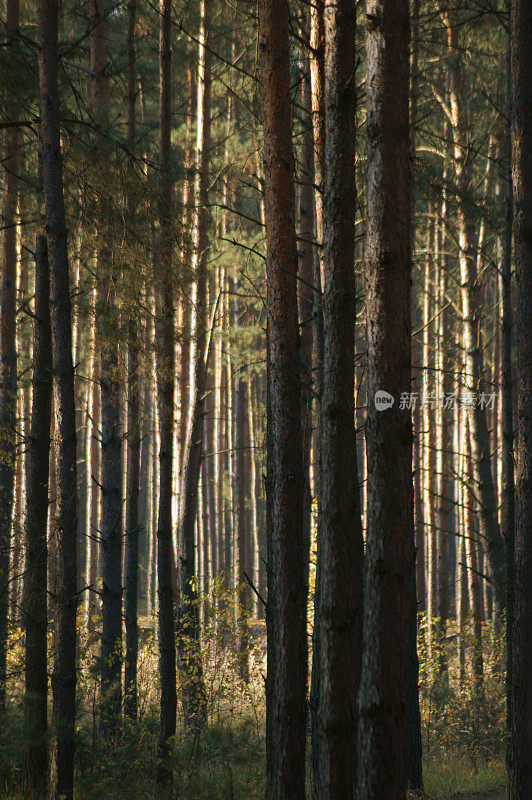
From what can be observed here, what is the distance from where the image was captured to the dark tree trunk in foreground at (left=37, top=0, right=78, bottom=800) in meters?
5.89

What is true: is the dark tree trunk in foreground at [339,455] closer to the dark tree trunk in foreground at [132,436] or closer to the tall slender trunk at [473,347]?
the dark tree trunk in foreground at [132,436]

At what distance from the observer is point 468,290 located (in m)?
11.8

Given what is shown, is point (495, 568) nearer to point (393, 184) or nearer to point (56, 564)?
point (56, 564)

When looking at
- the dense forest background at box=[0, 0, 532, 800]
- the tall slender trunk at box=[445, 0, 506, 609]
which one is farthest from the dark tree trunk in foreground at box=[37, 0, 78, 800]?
the tall slender trunk at box=[445, 0, 506, 609]

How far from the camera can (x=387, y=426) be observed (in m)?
3.66

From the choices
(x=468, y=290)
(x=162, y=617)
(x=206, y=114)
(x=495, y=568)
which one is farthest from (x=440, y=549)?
(x=206, y=114)

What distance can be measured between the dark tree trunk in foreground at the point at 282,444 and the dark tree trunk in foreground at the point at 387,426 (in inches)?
48.4

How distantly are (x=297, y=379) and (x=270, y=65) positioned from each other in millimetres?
A: 2515

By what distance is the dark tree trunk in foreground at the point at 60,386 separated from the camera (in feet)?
19.3

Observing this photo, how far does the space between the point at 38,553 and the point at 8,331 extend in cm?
453

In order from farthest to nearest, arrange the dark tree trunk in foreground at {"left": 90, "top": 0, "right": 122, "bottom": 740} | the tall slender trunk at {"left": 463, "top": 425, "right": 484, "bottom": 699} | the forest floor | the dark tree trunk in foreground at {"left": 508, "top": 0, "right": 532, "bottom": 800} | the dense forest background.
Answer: the tall slender trunk at {"left": 463, "top": 425, "right": 484, "bottom": 699}, the dark tree trunk in foreground at {"left": 90, "top": 0, "right": 122, "bottom": 740}, the forest floor, the dark tree trunk in foreground at {"left": 508, "top": 0, "right": 532, "bottom": 800}, the dense forest background

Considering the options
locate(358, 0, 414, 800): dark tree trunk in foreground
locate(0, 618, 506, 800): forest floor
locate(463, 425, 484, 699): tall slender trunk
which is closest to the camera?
locate(358, 0, 414, 800): dark tree trunk in foreground

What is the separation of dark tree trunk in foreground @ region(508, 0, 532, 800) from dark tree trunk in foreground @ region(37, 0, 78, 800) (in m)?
3.83

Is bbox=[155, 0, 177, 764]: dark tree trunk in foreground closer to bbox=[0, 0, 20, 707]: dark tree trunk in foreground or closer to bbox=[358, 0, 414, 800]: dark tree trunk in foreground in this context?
bbox=[0, 0, 20, 707]: dark tree trunk in foreground
